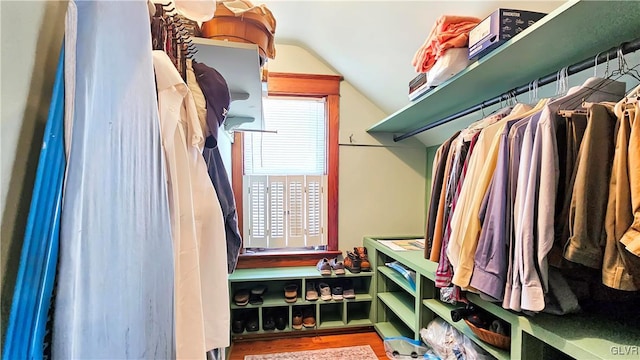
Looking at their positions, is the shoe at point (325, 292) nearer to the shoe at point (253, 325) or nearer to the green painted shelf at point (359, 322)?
the green painted shelf at point (359, 322)

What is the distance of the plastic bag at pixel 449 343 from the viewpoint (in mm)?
1367

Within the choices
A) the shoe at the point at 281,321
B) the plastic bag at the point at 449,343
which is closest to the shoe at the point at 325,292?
the shoe at the point at 281,321

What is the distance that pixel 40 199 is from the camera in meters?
0.39

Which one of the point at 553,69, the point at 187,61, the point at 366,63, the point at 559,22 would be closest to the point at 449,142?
the point at 553,69

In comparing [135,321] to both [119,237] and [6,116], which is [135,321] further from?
[6,116]

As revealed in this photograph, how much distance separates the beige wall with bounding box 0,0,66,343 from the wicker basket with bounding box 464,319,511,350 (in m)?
1.42

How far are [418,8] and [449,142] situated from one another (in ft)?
2.25

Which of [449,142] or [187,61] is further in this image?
[449,142]

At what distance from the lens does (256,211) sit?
98.1 inches

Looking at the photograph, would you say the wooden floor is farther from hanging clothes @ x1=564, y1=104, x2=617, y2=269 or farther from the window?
hanging clothes @ x1=564, y1=104, x2=617, y2=269

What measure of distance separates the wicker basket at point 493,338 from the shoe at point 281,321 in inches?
58.6

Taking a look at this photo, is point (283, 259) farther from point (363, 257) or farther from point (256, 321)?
point (363, 257)

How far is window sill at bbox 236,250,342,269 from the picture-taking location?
2.49 m

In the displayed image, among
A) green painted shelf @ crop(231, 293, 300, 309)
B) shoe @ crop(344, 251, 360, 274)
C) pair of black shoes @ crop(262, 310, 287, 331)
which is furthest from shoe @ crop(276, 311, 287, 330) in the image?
shoe @ crop(344, 251, 360, 274)
